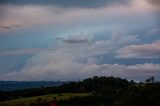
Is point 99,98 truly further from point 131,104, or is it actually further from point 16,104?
point 131,104

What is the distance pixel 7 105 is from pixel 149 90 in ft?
225

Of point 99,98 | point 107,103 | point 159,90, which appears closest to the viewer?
point 159,90

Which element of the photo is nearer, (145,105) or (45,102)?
(145,105)

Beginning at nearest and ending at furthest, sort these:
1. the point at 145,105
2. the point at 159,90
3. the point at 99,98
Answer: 1. the point at 145,105
2. the point at 159,90
3. the point at 99,98

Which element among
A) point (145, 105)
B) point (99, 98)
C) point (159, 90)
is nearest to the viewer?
point (145, 105)

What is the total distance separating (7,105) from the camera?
18100 cm

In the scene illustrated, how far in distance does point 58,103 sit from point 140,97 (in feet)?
183

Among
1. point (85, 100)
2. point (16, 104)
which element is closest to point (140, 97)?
point (85, 100)

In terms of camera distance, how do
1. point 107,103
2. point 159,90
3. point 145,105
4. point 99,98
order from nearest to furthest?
point 145,105 < point 159,90 < point 107,103 < point 99,98

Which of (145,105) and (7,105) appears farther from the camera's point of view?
(7,105)

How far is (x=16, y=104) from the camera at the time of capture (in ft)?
600

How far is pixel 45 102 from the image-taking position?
601ft

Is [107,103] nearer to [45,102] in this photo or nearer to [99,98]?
[99,98]

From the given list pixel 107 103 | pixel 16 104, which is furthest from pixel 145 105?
pixel 16 104
